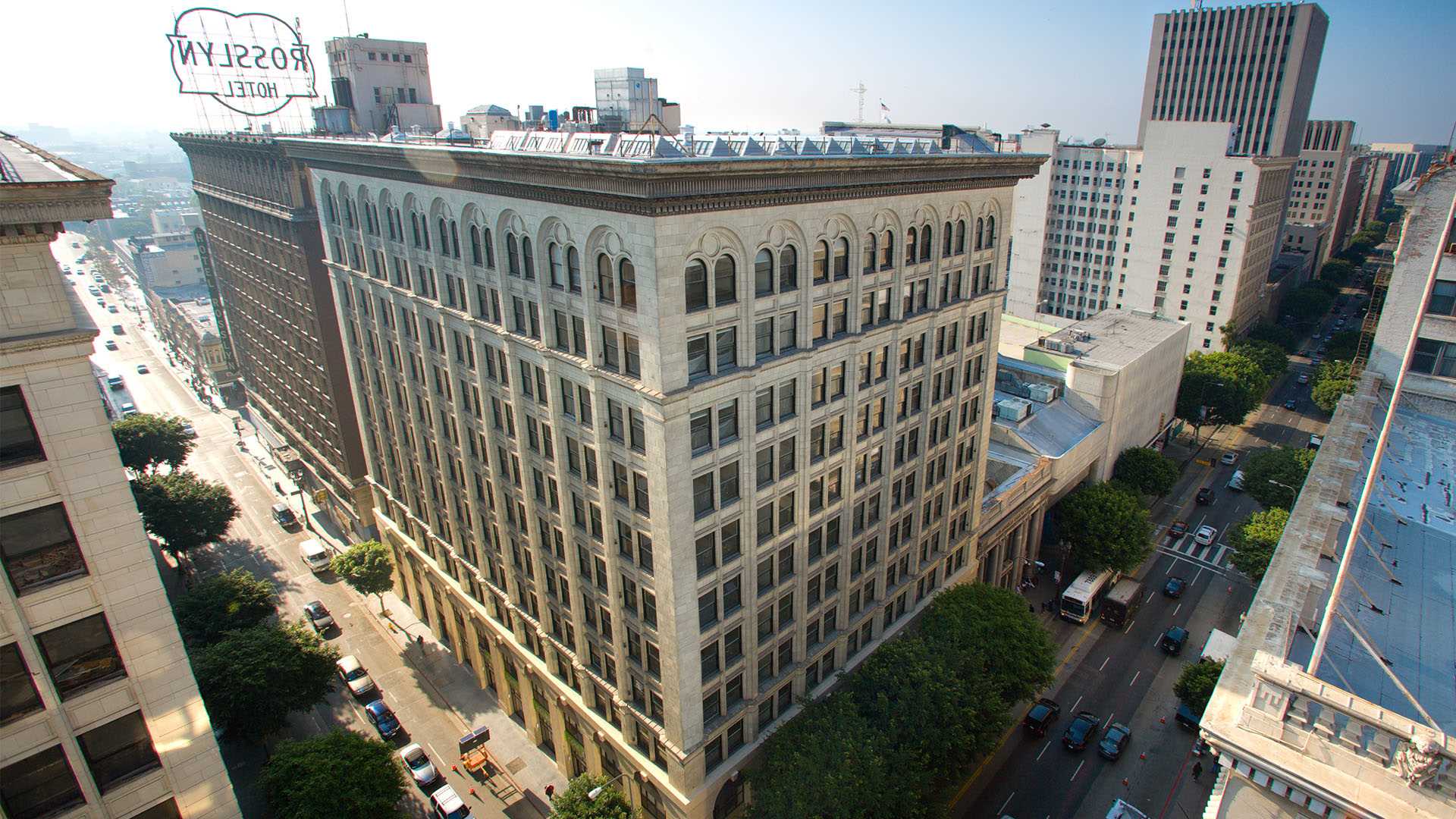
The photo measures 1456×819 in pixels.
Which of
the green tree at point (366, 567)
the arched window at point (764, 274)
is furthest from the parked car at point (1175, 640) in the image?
the green tree at point (366, 567)

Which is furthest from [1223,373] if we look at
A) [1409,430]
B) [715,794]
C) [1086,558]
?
[715,794]

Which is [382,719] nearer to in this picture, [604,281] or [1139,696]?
[604,281]

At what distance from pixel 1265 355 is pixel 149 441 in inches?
6360

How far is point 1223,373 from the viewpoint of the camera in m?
105

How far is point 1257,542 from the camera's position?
6756cm

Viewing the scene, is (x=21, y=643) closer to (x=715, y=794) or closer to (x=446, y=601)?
(x=715, y=794)

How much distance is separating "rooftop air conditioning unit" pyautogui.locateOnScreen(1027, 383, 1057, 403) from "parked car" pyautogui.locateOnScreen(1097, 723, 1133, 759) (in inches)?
1449

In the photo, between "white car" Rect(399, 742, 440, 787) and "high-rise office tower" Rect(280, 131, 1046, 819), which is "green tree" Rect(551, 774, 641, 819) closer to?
"high-rise office tower" Rect(280, 131, 1046, 819)

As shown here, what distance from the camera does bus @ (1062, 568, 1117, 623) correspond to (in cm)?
6981

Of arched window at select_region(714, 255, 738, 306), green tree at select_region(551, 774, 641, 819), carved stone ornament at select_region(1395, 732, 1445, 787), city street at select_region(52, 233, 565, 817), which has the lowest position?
city street at select_region(52, 233, 565, 817)

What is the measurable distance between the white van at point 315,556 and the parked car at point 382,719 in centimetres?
2747

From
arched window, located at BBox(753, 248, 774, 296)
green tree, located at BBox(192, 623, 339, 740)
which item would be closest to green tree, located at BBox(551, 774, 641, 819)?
green tree, located at BBox(192, 623, 339, 740)

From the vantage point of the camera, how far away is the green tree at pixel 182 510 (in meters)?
77.3

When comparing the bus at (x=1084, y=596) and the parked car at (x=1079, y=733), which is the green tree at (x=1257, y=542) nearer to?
the bus at (x=1084, y=596)
